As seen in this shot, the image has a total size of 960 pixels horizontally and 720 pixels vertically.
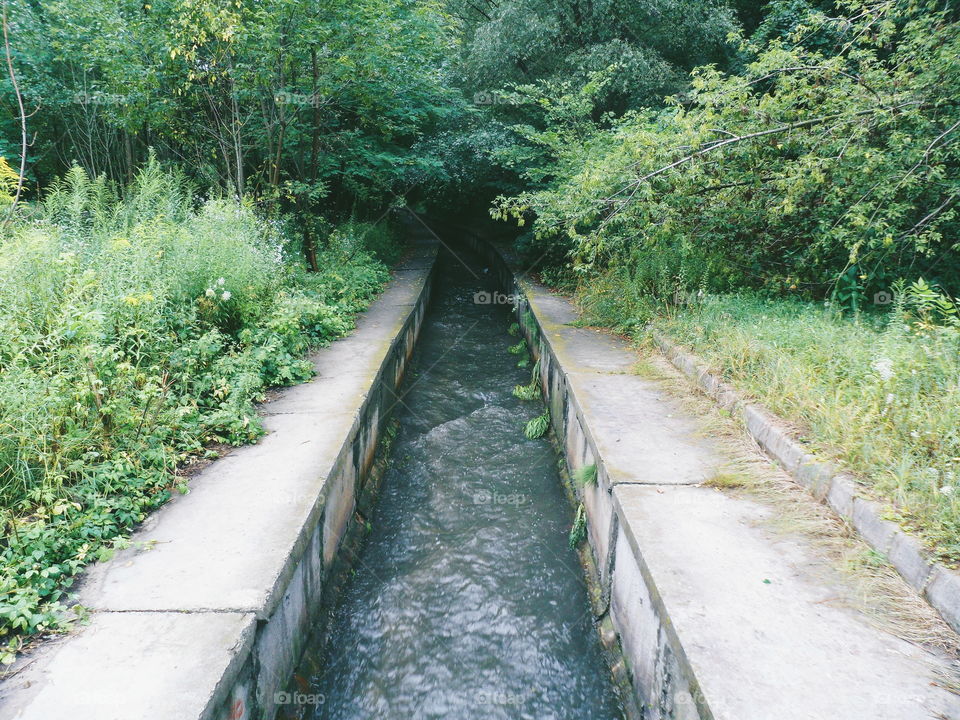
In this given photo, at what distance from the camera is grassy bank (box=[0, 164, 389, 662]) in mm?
2777

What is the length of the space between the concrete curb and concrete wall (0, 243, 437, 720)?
280 centimetres

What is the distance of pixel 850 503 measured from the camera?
2982 millimetres

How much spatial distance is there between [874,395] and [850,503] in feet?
2.67

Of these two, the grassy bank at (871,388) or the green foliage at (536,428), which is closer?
the grassy bank at (871,388)

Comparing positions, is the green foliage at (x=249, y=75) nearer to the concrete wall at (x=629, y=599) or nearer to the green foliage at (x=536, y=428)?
the green foliage at (x=536, y=428)

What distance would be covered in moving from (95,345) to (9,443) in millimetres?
728

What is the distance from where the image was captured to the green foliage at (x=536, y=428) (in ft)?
20.6

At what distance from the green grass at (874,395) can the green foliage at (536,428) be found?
188 centimetres

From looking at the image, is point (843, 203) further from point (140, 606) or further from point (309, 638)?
point (140, 606)

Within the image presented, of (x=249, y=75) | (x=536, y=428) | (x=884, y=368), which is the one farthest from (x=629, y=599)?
(x=249, y=75)

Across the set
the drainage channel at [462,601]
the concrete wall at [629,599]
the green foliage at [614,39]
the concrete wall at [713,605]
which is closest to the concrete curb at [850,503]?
the concrete wall at [713,605]

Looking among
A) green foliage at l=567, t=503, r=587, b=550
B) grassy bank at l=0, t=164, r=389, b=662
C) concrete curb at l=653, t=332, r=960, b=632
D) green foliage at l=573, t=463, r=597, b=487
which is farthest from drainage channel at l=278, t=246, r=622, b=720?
concrete curb at l=653, t=332, r=960, b=632

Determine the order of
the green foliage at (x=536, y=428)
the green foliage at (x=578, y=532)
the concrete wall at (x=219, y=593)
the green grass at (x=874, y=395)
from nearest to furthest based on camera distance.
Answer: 1. the concrete wall at (x=219, y=593)
2. the green grass at (x=874, y=395)
3. the green foliage at (x=578, y=532)
4. the green foliage at (x=536, y=428)

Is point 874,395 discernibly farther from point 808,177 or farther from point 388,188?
point 388,188
